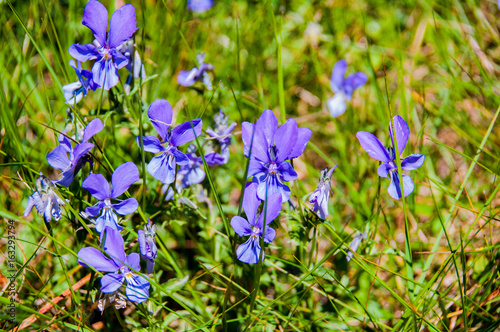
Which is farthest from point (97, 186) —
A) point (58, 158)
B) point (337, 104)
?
point (337, 104)

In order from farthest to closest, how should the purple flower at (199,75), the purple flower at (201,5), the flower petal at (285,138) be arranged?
the purple flower at (201,5)
the purple flower at (199,75)
the flower petal at (285,138)

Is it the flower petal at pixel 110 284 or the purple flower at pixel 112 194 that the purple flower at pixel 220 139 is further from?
the flower petal at pixel 110 284

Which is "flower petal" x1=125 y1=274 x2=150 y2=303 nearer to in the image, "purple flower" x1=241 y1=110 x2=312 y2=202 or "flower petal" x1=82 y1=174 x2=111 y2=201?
"flower petal" x1=82 y1=174 x2=111 y2=201

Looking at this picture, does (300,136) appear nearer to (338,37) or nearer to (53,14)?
(338,37)

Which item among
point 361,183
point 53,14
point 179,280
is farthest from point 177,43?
point 179,280

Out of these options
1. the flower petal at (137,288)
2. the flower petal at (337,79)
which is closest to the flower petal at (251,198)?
the flower petal at (137,288)

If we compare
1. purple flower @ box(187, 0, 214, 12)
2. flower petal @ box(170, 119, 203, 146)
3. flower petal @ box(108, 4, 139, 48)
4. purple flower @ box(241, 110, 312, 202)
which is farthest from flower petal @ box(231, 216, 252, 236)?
purple flower @ box(187, 0, 214, 12)
